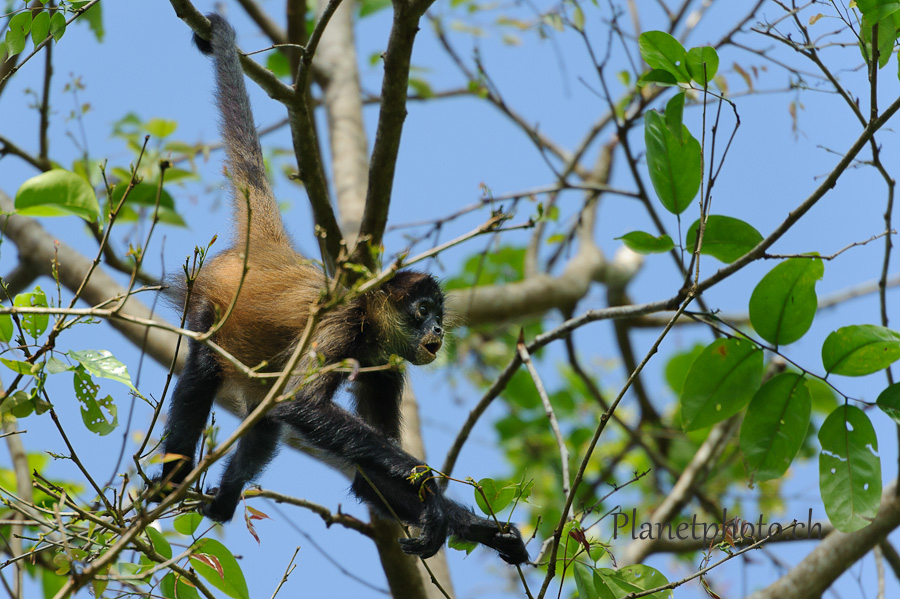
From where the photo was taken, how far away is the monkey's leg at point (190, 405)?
3.77 m

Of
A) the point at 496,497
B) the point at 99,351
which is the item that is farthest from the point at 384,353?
the point at 99,351

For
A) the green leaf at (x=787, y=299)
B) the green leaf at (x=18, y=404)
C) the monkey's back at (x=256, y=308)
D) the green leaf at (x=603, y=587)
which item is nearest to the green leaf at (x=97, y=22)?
the monkey's back at (x=256, y=308)

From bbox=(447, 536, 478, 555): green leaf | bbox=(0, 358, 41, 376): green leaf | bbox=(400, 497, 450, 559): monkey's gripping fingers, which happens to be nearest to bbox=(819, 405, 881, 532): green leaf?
bbox=(447, 536, 478, 555): green leaf

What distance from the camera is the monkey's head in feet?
14.3

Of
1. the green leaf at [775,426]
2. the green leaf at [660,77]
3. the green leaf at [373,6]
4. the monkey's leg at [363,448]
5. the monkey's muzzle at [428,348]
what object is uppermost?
the green leaf at [373,6]

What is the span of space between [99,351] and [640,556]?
12.3ft

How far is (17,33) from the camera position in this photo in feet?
8.65

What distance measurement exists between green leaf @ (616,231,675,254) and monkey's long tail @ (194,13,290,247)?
1.93m

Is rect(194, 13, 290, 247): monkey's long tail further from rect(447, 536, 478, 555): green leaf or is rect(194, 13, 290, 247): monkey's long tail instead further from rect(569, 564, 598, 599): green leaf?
rect(569, 564, 598, 599): green leaf

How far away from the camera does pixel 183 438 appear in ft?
12.4

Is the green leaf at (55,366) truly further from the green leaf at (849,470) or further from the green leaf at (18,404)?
the green leaf at (849,470)

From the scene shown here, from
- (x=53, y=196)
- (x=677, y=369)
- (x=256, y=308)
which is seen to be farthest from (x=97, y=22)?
(x=677, y=369)

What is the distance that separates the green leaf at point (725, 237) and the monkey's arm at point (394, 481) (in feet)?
4.68

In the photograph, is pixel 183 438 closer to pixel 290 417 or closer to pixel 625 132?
pixel 290 417
